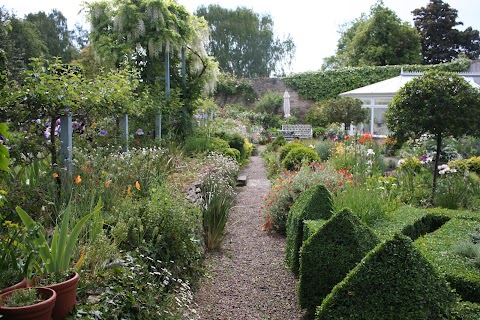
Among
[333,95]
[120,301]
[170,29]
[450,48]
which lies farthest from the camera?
[450,48]

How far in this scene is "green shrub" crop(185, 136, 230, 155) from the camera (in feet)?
26.8

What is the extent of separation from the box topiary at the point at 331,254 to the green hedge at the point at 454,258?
1.75ft

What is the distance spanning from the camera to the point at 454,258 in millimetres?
3115

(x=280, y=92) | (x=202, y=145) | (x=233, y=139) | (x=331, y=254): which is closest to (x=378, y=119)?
(x=280, y=92)

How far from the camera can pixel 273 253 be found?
4789 millimetres

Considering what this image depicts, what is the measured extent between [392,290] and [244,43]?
34937 millimetres

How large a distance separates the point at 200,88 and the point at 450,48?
82.9 ft

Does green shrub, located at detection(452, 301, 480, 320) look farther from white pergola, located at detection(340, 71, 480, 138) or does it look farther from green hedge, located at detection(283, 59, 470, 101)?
green hedge, located at detection(283, 59, 470, 101)

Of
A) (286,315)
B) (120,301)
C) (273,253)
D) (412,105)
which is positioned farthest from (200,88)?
(120,301)

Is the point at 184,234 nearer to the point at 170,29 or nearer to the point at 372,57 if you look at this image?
the point at 170,29

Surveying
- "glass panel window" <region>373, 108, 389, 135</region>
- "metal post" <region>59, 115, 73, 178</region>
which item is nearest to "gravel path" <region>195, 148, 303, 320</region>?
"metal post" <region>59, 115, 73, 178</region>

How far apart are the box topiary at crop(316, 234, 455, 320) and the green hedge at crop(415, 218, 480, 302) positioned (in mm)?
595

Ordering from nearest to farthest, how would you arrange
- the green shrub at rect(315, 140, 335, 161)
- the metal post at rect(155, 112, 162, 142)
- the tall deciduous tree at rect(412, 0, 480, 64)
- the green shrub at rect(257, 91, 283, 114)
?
the metal post at rect(155, 112, 162, 142) → the green shrub at rect(315, 140, 335, 161) → the green shrub at rect(257, 91, 283, 114) → the tall deciduous tree at rect(412, 0, 480, 64)

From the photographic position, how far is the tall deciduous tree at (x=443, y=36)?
92.9 ft
